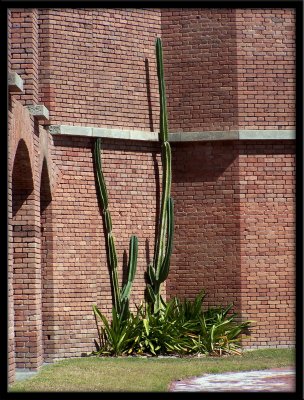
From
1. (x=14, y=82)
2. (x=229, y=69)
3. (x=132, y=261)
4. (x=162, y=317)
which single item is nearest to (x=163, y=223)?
(x=132, y=261)

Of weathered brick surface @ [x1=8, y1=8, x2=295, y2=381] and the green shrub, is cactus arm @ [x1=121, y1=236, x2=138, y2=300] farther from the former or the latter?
the green shrub

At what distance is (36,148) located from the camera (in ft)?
46.5

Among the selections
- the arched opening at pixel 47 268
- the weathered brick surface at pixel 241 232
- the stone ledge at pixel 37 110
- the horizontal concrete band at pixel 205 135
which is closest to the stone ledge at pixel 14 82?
the stone ledge at pixel 37 110

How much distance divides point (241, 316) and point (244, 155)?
269cm

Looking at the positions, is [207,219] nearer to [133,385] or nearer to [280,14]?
[280,14]

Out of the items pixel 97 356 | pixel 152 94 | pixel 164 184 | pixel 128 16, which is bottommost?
pixel 97 356

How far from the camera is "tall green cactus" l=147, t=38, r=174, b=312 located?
16.6 metres

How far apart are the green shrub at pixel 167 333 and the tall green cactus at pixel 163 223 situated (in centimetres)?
39

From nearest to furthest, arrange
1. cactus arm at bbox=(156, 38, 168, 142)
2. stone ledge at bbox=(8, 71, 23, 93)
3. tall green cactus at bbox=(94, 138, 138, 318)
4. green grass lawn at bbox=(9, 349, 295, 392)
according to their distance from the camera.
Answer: stone ledge at bbox=(8, 71, 23, 93)
green grass lawn at bbox=(9, 349, 295, 392)
tall green cactus at bbox=(94, 138, 138, 318)
cactus arm at bbox=(156, 38, 168, 142)

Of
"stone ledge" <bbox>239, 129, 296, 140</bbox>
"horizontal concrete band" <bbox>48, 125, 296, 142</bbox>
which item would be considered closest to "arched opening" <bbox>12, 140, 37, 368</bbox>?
"horizontal concrete band" <bbox>48, 125, 296, 142</bbox>

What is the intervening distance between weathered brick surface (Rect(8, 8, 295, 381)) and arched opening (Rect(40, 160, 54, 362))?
0.14ft
